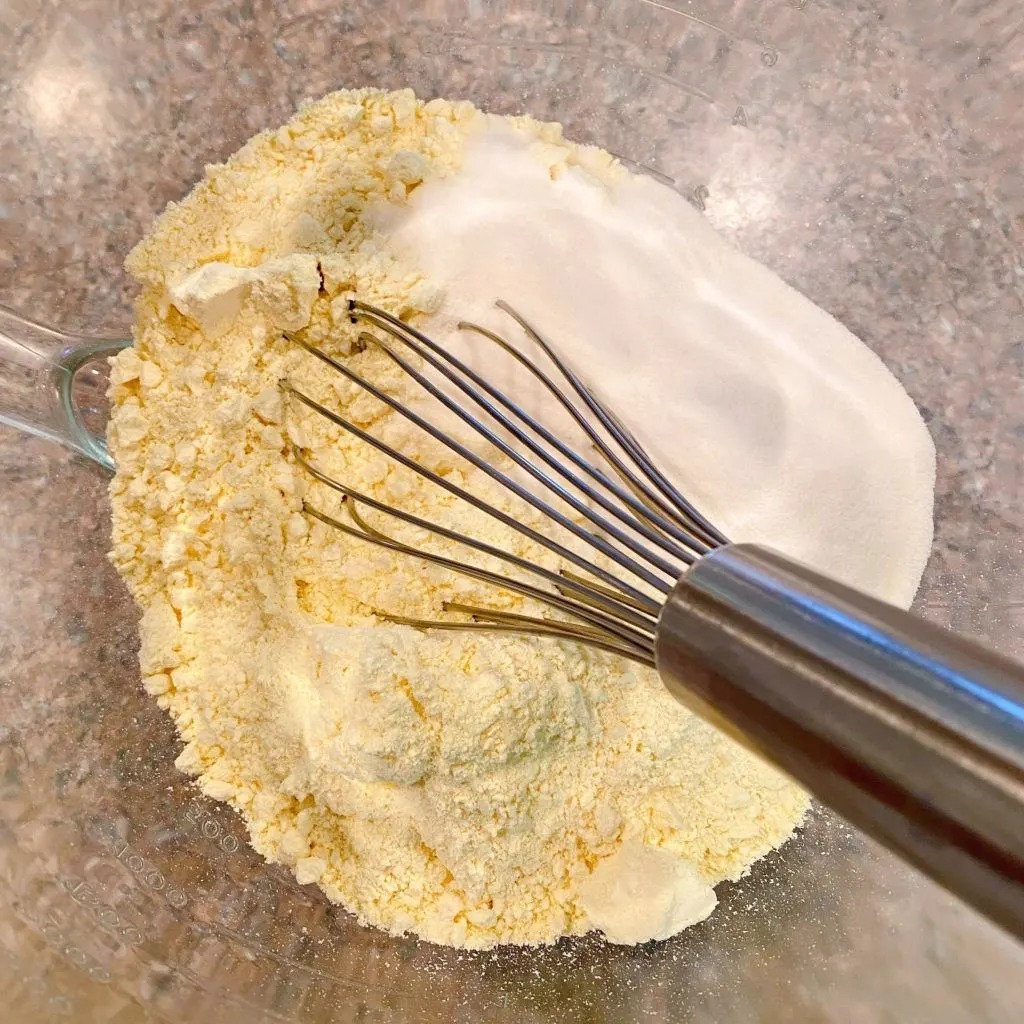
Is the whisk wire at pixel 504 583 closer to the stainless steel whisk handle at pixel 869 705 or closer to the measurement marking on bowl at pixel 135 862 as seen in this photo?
the stainless steel whisk handle at pixel 869 705

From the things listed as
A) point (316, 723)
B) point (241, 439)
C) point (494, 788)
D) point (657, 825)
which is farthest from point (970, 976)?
point (241, 439)

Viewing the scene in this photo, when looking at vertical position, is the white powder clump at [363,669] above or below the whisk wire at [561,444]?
below

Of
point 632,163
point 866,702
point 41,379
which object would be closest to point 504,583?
point 866,702

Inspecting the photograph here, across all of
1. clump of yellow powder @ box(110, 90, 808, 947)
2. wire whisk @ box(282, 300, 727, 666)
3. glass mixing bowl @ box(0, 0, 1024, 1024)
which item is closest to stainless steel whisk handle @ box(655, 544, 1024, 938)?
wire whisk @ box(282, 300, 727, 666)

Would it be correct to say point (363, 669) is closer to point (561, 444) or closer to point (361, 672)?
point (361, 672)

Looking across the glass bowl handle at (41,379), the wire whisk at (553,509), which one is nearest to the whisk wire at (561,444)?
the wire whisk at (553,509)

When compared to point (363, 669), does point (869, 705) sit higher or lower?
higher

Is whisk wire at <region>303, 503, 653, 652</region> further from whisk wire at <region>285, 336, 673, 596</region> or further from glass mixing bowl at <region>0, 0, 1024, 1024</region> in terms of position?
glass mixing bowl at <region>0, 0, 1024, 1024</region>
